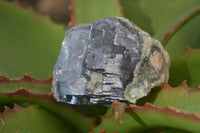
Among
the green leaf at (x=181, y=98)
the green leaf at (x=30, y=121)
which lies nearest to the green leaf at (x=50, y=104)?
the green leaf at (x=30, y=121)

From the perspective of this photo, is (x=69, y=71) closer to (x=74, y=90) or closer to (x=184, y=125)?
(x=74, y=90)

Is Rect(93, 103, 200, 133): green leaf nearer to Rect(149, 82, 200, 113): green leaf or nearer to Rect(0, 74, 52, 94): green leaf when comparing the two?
Rect(149, 82, 200, 113): green leaf

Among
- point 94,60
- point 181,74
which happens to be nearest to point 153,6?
point 181,74

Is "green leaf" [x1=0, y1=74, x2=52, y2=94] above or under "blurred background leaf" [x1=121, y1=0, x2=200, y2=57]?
under

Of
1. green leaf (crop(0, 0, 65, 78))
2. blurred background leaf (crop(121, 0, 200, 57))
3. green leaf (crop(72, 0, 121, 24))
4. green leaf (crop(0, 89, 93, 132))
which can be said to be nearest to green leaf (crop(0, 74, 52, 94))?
green leaf (crop(0, 89, 93, 132))

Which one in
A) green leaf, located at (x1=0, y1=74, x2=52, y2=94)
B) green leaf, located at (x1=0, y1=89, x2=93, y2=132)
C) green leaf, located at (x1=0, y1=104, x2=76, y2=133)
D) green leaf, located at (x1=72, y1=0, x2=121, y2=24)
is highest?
green leaf, located at (x1=72, y1=0, x2=121, y2=24)

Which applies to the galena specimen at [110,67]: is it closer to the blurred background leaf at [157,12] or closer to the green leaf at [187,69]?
the green leaf at [187,69]
